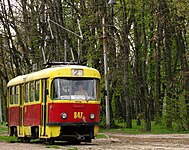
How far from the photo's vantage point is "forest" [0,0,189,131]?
41.3 metres

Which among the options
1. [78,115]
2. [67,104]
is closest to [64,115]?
[67,104]

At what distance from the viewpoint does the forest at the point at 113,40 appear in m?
41.3

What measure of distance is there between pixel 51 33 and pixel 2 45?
1058cm

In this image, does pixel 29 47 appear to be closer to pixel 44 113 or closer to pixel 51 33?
pixel 51 33

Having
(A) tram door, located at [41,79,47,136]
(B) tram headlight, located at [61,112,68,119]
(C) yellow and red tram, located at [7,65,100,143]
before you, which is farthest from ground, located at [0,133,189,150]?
(B) tram headlight, located at [61,112,68,119]

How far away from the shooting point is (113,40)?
150ft

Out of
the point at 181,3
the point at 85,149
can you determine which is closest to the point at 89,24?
the point at 181,3

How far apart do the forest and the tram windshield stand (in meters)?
11.8

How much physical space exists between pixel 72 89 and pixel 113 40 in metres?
20.5

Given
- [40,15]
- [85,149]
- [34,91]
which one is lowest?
[85,149]

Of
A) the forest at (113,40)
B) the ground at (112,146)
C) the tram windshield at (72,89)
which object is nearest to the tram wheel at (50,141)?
the ground at (112,146)

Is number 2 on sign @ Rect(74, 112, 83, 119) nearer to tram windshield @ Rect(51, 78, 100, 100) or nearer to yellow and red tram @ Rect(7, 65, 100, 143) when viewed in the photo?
yellow and red tram @ Rect(7, 65, 100, 143)

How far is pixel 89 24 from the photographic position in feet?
151

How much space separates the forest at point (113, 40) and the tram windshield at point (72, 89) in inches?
466
